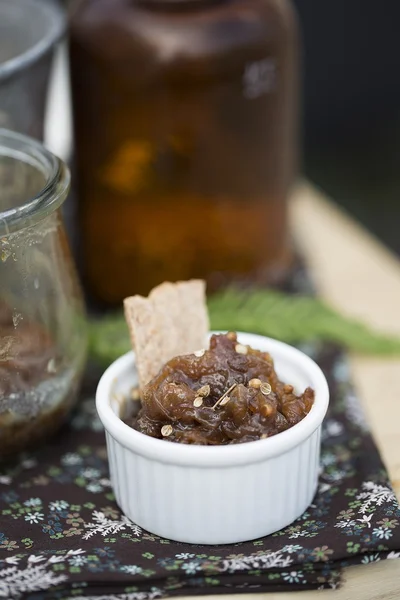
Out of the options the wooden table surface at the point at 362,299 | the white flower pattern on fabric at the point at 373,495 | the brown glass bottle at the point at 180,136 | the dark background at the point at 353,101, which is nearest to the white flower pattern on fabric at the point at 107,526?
the wooden table surface at the point at 362,299

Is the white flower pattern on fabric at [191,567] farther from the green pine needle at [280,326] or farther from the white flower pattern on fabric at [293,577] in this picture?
the green pine needle at [280,326]

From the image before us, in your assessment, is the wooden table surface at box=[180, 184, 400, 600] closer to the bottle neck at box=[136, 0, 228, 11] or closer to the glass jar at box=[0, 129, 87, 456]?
the glass jar at box=[0, 129, 87, 456]

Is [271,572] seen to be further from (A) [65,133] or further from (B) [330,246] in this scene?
(A) [65,133]

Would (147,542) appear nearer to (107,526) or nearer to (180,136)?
(107,526)

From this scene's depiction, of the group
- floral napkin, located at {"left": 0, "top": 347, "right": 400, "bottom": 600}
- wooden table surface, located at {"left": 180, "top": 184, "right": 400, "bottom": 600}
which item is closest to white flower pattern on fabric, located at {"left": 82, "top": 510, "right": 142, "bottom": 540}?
floral napkin, located at {"left": 0, "top": 347, "right": 400, "bottom": 600}

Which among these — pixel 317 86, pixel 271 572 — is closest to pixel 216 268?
pixel 271 572
